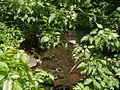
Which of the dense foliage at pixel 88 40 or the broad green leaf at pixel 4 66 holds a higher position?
the dense foliage at pixel 88 40

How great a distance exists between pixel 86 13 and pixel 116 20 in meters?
0.29

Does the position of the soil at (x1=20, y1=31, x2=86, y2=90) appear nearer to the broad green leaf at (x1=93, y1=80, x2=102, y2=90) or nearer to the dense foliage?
the dense foliage

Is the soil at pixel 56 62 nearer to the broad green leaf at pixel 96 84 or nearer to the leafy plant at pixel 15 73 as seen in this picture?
the broad green leaf at pixel 96 84

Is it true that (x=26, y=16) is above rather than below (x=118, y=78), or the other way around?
above

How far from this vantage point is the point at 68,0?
259 cm

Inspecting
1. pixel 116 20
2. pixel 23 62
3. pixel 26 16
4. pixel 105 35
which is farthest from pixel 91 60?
pixel 26 16

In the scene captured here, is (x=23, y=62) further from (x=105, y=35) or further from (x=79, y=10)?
(x=79, y=10)


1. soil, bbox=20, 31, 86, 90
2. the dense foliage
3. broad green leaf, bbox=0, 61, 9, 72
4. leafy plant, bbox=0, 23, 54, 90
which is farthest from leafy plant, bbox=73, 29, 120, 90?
soil, bbox=20, 31, 86, 90

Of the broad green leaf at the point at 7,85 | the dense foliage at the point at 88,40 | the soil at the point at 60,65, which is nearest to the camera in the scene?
the broad green leaf at the point at 7,85

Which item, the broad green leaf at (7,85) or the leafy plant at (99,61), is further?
the leafy plant at (99,61)

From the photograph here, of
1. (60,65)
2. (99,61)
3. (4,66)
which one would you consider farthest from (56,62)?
(4,66)

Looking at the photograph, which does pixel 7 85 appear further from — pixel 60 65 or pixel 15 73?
pixel 60 65

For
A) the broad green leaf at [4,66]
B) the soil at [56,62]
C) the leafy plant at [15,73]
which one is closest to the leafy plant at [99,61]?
the leafy plant at [15,73]

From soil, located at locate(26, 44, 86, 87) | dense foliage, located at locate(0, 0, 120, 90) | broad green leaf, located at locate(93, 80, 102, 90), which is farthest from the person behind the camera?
soil, located at locate(26, 44, 86, 87)
